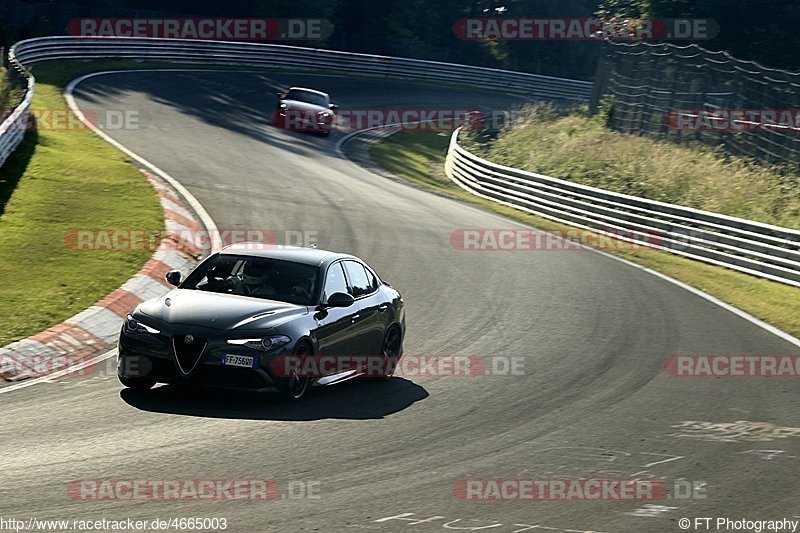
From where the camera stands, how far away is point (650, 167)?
A: 33.4m

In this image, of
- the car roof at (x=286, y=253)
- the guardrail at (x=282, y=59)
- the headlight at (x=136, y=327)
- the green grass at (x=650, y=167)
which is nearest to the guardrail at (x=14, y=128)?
the guardrail at (x=282, y=59)

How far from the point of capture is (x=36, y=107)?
104ft

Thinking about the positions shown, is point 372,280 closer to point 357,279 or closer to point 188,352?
point 357,279

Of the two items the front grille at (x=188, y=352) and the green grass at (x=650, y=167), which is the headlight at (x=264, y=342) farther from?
the green grass at (x=650, y=167)

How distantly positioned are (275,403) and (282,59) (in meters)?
44.7

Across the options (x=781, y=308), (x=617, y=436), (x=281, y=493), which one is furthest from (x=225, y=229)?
(x=281, y=493)

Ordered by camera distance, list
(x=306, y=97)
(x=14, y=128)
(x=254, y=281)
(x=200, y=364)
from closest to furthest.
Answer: (x=200, y=364)
(x=254, y=281)
(x=14, y=128)
(x=306, y=97)

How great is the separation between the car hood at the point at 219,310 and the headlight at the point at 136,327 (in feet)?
0.39

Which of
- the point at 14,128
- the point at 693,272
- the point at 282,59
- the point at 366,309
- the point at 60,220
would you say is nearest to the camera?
the point at 366,309

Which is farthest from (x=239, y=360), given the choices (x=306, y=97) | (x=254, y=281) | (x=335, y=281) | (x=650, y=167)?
(x=306, y=97)

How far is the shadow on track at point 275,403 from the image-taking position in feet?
33.0

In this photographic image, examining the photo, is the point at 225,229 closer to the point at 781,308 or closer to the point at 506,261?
the point at 506,261

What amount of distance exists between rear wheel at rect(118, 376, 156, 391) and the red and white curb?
1291 millimetres

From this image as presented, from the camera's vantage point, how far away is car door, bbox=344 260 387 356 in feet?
40.0
